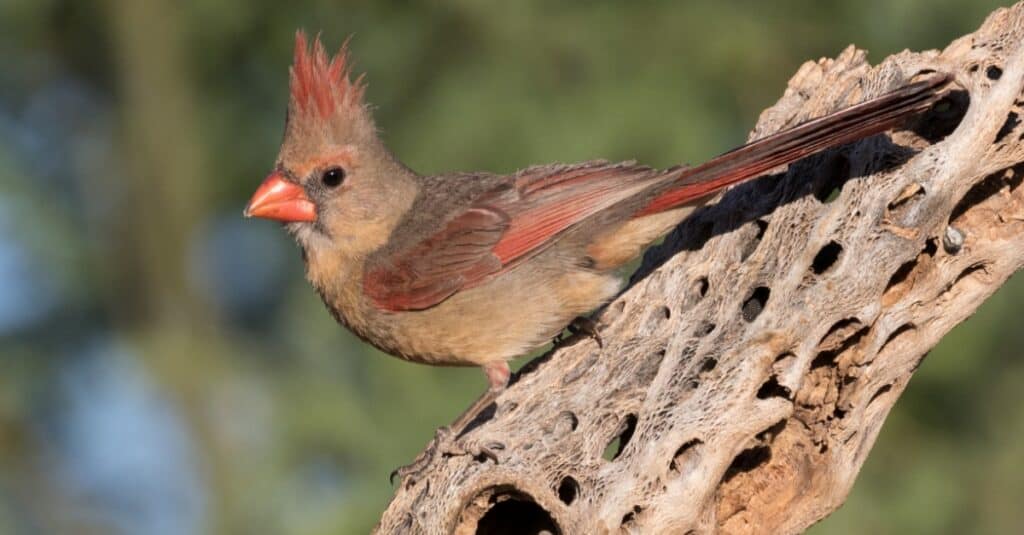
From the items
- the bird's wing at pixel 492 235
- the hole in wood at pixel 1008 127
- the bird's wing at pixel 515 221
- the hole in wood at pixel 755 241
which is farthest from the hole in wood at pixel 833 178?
the bird's wing at pixel 492 235

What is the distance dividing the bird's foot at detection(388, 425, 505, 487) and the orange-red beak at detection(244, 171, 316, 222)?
98 cm

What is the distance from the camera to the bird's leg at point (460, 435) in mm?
3348

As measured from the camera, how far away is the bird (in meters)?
4.05

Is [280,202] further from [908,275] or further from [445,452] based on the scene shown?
[908,275]

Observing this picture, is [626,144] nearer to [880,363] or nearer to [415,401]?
[415,401]

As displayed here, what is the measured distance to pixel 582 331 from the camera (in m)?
3.84

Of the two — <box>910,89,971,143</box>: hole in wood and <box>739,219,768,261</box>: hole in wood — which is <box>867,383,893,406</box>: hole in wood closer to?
<box>739,219,768,261</box>: hole in wood

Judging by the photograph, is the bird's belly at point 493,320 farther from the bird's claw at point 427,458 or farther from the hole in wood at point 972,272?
the hole in wood at point 972,272

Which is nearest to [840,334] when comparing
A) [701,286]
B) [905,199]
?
[905,199]

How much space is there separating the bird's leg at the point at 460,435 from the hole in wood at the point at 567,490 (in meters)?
0.18

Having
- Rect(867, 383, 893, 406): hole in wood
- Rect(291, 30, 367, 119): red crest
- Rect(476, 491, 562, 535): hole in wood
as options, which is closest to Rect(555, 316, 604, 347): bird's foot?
Rect(476, 491, 562, 535): hole in wood

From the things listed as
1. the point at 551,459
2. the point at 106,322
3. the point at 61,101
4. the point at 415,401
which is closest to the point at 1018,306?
the point at 415,401

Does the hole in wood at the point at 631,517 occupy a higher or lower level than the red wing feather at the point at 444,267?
lower

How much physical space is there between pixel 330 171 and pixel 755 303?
5.36 ft
